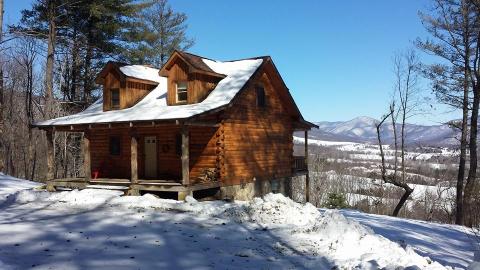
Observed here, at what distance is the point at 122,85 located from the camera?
810 inches

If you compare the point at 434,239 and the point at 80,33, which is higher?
the point at 80,33

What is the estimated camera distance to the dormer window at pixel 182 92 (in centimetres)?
1884

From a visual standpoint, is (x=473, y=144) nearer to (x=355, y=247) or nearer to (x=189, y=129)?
(x=189, y=129)

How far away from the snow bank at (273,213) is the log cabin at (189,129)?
289 cm

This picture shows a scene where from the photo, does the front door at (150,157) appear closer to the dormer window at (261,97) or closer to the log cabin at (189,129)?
the log cabin at (189,129)

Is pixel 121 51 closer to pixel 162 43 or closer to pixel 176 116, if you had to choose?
pixel 162 43

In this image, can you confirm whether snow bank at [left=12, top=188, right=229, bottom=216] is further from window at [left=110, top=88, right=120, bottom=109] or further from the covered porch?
window at [left=110, top=88, right=120, bottom=109]

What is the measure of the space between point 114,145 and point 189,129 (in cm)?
467

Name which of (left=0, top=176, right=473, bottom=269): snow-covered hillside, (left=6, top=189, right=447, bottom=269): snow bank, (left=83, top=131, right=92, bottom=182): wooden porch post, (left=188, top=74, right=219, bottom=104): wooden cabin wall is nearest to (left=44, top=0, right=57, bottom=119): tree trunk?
(left=83, top=131, right=92, bottom=182): wooden porch post

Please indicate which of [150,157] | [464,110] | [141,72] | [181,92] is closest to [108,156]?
[150,157]

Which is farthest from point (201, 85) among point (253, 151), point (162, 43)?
point (162, 43)

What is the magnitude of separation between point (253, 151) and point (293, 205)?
6.66 metres

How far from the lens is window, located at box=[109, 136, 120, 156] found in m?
20.4

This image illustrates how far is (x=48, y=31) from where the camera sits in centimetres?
2567
